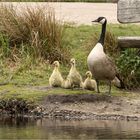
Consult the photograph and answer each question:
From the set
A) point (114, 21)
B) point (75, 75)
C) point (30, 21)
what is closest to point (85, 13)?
point (114, 21)

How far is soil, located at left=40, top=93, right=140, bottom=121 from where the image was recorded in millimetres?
14477

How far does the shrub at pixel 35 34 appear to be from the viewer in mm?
17000

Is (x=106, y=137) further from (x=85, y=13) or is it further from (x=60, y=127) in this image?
(x=85, y=13)

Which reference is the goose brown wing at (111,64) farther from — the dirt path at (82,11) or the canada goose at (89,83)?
the dirt path at (82,11)

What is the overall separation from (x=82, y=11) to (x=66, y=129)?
8.96 m

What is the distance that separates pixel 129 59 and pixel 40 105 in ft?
7.53

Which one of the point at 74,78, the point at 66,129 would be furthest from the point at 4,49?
the point at 66,129

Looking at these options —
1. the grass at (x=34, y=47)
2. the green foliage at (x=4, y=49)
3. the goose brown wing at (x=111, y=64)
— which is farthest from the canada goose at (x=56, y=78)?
the green foliage at (x=4, y=49)

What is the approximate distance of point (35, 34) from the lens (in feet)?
55.8

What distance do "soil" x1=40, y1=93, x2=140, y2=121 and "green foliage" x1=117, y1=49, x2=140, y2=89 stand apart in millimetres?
773

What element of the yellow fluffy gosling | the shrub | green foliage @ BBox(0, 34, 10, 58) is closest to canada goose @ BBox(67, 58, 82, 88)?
the yellow fluffy gosling

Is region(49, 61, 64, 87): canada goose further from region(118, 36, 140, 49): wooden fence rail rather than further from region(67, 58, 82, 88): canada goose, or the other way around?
region(118, 36, 140, 49): wooden fence rail

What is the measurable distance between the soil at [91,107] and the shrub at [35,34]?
2.08 metres

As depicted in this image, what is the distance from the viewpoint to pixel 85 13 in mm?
21391
